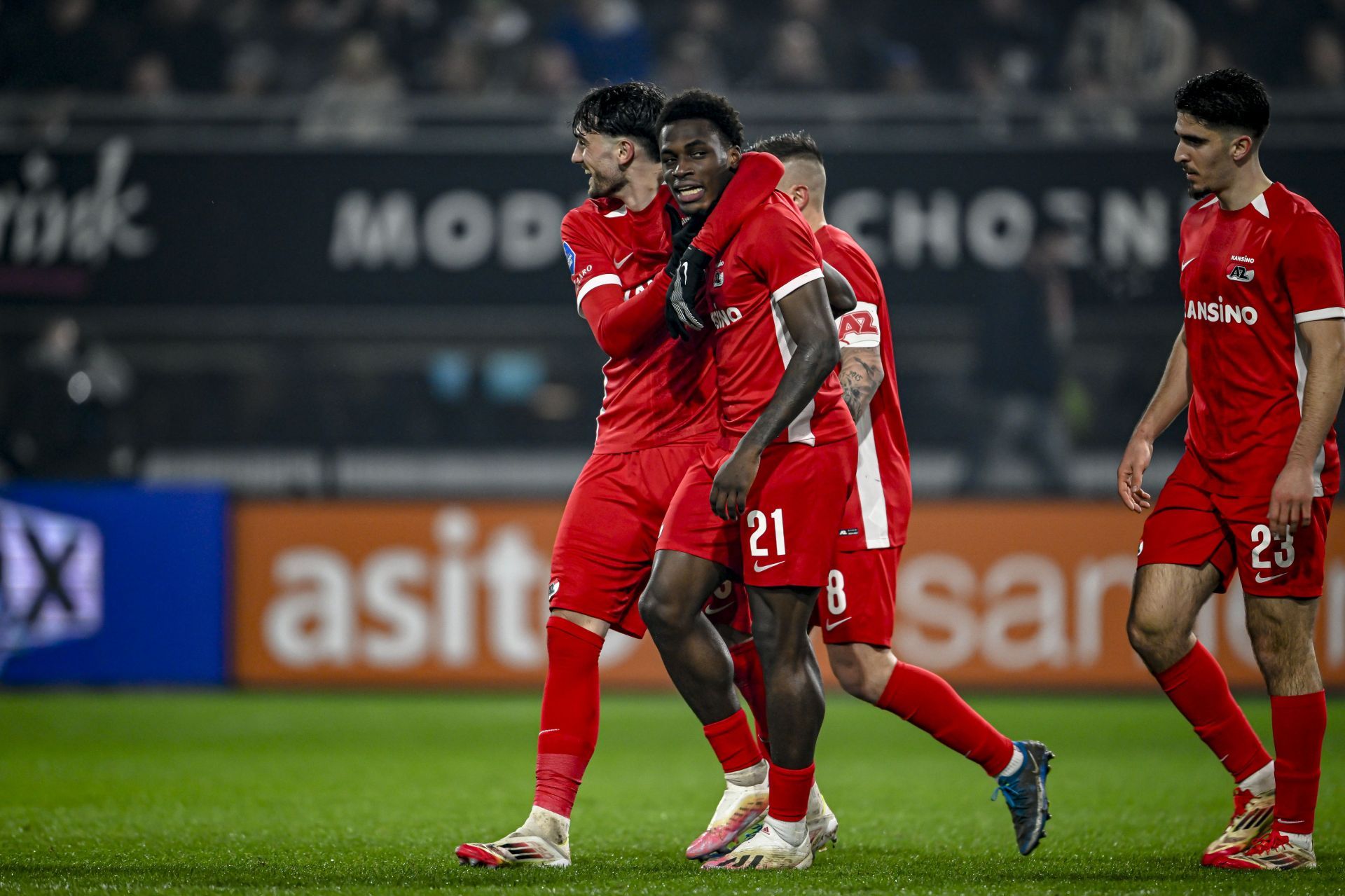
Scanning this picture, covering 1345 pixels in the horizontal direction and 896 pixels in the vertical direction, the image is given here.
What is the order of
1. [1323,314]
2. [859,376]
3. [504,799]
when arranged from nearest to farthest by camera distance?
1. [1323,314]
2. [859,376]
3. [504,799]

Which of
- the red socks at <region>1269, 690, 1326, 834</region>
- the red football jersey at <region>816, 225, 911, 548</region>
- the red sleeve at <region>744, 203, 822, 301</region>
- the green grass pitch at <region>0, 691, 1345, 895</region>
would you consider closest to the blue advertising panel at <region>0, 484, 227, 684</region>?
the green grass pitch at <region>0, 691, 1345, 895</region>

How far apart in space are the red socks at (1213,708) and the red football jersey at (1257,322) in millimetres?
524

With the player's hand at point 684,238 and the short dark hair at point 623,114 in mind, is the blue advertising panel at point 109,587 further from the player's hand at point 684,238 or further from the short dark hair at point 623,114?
the player's hand at point 684,238

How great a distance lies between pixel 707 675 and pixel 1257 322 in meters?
1.84

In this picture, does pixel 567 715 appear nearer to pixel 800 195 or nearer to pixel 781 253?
pixel 781 253

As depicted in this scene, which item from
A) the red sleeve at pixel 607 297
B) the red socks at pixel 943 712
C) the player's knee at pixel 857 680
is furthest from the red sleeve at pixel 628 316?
the red socks at pixel 943 712

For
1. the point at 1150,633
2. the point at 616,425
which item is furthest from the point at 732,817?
the point at 1150,633

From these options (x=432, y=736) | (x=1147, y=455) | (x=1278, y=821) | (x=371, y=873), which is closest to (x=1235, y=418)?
(x=1147, y=455)

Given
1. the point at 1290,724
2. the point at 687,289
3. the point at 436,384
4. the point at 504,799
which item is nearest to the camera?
the point at 687,289

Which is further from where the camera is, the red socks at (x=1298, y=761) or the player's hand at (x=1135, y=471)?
the player's hand at (x=1135, y=471)

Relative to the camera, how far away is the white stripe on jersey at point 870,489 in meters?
4.69


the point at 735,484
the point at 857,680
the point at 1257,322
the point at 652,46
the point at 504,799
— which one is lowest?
the point at 504,799

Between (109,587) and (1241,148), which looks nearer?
(1241,148)

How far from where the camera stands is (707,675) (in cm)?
456
